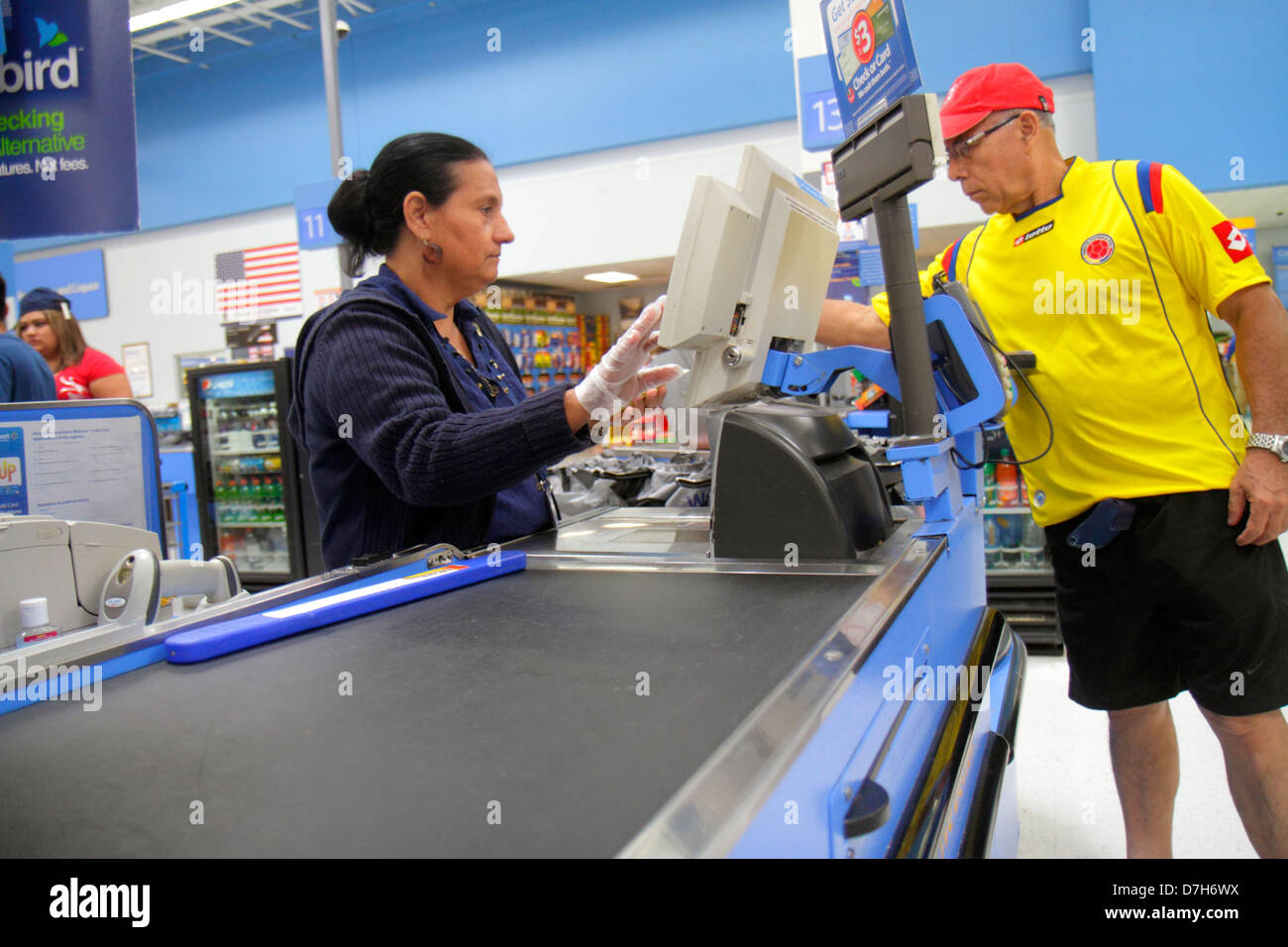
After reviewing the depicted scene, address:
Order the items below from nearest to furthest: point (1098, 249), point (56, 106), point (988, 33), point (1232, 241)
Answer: point (1232, 241) < point (1098, 249) < point (56, 106) < point (988, 33)

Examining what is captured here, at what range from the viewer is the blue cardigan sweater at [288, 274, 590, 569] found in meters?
1.40

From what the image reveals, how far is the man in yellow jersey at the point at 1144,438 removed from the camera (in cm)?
186

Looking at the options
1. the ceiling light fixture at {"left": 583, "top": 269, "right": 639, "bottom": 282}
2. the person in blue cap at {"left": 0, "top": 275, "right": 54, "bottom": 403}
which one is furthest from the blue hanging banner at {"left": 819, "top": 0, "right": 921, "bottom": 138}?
the ceiling light fixture at {"left": 583, "top": 269, "right": 639, "bottom": 282}

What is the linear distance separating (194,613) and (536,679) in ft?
1.92

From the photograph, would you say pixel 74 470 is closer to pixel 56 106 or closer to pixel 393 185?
pixel 393 185

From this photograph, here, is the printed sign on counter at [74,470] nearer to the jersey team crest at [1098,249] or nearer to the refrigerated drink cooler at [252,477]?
the jersey team crest at [1098,249]

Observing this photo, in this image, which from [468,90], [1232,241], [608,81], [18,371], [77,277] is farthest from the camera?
[77,277]

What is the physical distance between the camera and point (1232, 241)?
1.86 m

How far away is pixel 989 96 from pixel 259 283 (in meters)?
8.85

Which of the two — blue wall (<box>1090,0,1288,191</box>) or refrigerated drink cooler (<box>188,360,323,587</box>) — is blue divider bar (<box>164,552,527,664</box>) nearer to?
refrigerated drink cooler (<box>188,360,323,587</box>)

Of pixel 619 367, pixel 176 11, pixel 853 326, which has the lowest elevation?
pixel 619 367

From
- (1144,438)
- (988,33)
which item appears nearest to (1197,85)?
(988,33)

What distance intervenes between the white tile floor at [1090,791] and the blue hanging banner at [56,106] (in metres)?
3.28

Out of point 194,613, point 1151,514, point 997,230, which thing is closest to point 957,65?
point 997,230
